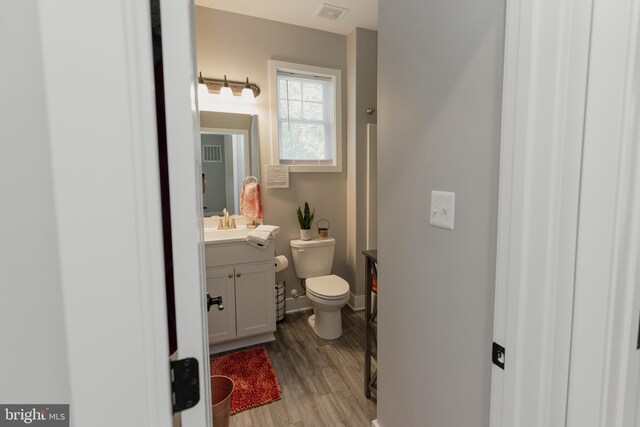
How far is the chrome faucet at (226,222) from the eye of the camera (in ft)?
8.71

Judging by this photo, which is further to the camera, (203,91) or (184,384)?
(203,91)

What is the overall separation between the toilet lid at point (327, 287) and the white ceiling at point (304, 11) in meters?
2.16

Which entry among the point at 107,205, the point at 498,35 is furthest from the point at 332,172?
the point at 107,205

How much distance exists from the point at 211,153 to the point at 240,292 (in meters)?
1.19

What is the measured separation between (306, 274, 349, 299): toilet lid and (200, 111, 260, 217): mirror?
90 centimetres

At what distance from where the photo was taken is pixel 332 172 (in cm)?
305

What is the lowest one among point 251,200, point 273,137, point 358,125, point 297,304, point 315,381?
point 315,381

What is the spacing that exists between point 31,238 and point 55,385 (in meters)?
0.20

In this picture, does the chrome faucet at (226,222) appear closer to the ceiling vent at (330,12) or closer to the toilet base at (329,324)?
the toilet base at (329,324)

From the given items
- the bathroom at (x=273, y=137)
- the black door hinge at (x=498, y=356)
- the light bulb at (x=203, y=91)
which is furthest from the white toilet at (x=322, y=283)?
the black door hinge at (x=498, y=356)

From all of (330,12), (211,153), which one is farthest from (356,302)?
(330,12)

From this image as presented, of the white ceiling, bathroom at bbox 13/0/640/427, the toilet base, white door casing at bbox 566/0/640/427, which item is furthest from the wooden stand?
the white ceiling

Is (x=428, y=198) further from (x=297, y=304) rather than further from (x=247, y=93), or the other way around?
(x=297, y=304)

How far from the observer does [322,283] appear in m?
2.60
